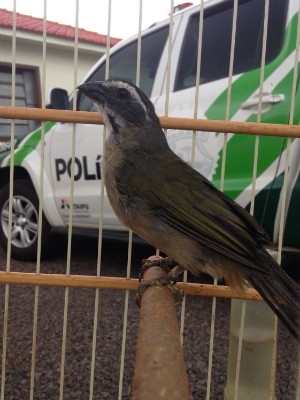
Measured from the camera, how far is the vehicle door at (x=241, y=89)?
289cm

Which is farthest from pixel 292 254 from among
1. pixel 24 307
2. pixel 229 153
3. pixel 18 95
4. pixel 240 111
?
pixel 18 95

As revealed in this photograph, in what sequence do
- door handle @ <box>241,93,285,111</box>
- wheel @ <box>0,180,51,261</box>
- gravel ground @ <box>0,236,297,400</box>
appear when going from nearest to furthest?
gravel ground @ <box>0,236,297,400</box>
door handle @ <box>241,93,285,111</box>
wheel @ <box>0,180,51,261</box>

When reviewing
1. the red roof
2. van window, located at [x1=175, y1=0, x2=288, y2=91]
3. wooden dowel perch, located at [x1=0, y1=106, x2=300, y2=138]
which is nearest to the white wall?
the red roof

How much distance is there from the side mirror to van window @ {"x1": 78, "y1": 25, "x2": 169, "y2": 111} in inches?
11.0

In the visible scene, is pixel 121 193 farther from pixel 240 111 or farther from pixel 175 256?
pixel 240 111

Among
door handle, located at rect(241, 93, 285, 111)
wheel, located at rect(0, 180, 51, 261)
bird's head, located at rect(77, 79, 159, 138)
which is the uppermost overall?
door handle, located at rect(241, 93, 285, 111)

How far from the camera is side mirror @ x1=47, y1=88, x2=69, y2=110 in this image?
4.09 metres

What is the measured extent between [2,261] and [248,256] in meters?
3.87

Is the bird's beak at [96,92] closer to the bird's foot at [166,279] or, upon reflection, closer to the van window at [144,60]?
the bird's foot at [166,279]

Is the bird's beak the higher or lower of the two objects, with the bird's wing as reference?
higher

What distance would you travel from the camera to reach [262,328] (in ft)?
6.34

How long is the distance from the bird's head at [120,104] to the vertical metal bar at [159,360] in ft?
3.57

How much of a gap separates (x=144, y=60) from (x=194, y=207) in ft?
9.09

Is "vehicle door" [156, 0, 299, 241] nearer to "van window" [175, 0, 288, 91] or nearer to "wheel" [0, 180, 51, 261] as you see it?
"van window" [175, 0, 288, 91]
